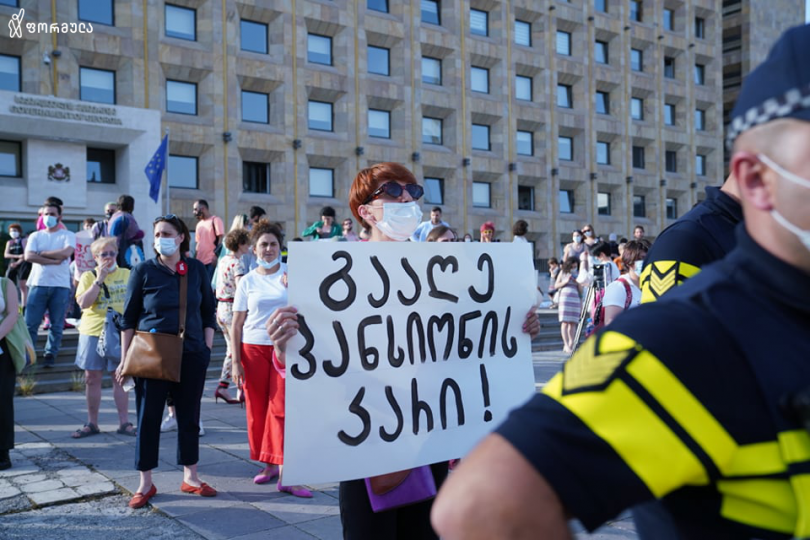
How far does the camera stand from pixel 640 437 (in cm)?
94

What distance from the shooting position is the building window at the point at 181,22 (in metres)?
26.8

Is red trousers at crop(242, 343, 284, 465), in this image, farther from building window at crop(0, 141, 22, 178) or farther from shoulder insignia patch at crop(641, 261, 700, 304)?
building window at crop(0, 141, 22, 178)

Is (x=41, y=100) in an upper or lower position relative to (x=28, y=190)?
upper

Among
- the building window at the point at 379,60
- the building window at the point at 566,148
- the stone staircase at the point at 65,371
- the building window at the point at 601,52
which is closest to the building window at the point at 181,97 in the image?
the building window at the point at 379,60

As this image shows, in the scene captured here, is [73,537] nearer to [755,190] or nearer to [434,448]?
[434,448]

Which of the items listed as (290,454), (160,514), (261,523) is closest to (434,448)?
(290,454)

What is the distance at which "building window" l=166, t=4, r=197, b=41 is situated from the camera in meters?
26.8

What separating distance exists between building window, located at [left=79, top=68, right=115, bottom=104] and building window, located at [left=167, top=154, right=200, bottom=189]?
122 inches

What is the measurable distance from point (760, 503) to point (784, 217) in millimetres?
403

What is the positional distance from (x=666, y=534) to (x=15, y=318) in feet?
19.5

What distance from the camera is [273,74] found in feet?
92.5

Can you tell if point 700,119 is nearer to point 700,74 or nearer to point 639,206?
point 700,74
